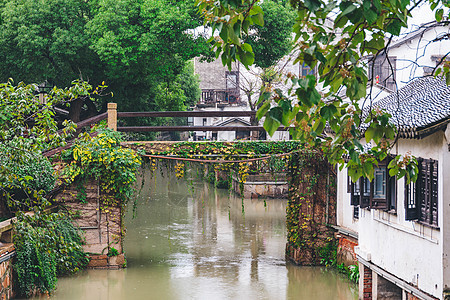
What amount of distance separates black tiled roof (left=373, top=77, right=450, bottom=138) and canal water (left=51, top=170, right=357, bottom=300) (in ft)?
14.5

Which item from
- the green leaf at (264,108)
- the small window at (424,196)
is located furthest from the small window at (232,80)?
the green leaf at (264,108)

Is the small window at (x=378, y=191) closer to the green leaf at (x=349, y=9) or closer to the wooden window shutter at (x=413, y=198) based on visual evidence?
the wooden window shutter at (x=413, y=198)

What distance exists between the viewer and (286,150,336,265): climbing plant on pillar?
15.3 meters

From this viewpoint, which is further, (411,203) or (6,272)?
(6,272)

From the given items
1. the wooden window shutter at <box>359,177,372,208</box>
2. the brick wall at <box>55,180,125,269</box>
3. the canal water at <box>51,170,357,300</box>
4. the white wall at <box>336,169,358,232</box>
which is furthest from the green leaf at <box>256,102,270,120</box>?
the brick wall at <box>55,180,125,269</box>

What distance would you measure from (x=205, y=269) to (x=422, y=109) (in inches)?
284

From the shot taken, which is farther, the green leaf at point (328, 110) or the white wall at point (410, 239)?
the white wall at point (410, 239)

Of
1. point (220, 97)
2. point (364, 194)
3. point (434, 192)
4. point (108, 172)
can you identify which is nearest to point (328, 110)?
point (434, 192)

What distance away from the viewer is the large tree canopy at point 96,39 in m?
20.5

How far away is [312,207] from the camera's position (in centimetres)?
1533

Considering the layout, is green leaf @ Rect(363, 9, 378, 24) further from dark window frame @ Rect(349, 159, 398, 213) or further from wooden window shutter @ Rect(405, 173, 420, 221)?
dark window frame @ Rect(349, 159, 398, 213)

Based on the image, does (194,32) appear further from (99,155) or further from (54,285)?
(54,285)

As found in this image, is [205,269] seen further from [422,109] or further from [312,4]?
[312,4]

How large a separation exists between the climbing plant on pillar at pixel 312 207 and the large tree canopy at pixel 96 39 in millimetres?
7661
